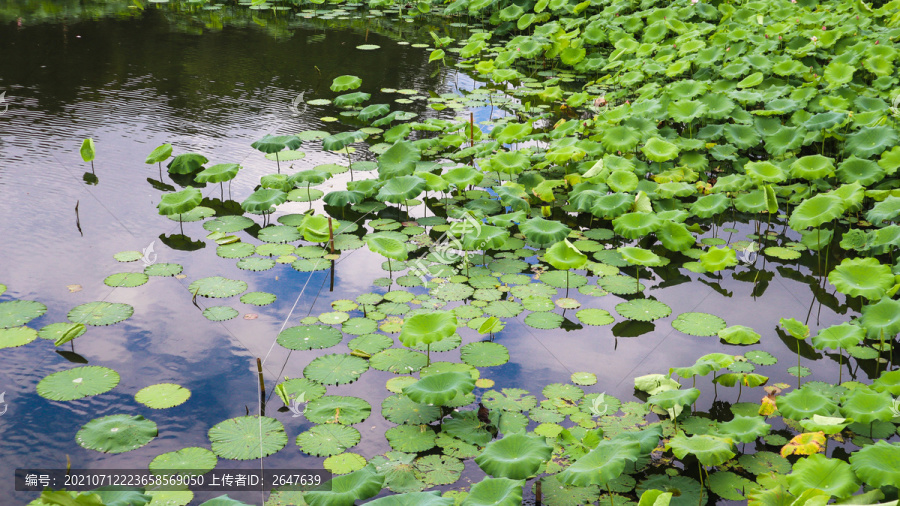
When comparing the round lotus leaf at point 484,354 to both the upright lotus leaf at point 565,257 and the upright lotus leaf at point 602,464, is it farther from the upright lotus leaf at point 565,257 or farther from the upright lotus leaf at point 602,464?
the upright lotus leaf at point 602,464

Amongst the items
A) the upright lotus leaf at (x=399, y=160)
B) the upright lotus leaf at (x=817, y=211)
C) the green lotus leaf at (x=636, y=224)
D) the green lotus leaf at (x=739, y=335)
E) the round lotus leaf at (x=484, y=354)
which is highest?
the upright lotus leaf at (x=817, y=211)

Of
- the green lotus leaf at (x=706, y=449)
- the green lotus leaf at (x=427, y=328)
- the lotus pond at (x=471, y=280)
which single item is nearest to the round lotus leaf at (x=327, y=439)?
the lotus pond at (x=471, y=280)

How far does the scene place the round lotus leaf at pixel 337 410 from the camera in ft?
8.93

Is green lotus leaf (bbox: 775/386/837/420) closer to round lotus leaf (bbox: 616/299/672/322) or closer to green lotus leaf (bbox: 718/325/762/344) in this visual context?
green lotus leaf (bbox: 718/325/762/344)

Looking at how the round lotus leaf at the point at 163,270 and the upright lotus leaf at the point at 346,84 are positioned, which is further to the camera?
the upright lotus leaf at the point at 346,84

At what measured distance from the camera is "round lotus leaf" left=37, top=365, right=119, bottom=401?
2793 mm

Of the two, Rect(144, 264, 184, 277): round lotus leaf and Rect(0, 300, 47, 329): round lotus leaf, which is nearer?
Rect(0, 300, 47, 329): round lotus leaf

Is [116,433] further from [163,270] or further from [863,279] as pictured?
[863,279]

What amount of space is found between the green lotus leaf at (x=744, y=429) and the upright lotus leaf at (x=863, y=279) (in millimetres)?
1073

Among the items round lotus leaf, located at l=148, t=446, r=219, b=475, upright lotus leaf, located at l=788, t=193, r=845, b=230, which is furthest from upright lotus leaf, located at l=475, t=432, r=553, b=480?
upright lotus leaf, located at l=788, t=193, r=845, b=230

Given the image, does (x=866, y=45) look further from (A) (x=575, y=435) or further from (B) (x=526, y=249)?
(A) (x=575, y=435)

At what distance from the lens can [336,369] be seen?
3.01 m

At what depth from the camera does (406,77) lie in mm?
7449

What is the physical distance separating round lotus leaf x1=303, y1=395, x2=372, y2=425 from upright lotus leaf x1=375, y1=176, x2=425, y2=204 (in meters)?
1.62
